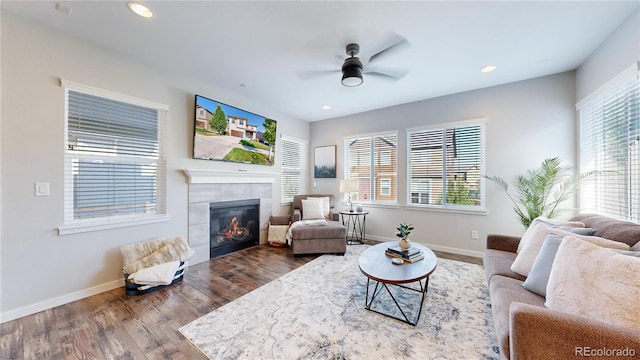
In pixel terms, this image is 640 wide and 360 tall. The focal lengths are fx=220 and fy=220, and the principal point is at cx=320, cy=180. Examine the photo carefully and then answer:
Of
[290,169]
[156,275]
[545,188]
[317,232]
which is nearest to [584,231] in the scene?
[545,188]

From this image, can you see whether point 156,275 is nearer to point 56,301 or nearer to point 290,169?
point 56,301

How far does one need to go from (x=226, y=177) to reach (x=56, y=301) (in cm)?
219

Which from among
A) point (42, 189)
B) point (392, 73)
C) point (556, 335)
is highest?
point (392, 73)

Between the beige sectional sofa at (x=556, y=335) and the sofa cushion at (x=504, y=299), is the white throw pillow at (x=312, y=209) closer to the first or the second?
the sofa cushion at (x=504, y=299)

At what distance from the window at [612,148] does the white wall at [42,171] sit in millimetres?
5194

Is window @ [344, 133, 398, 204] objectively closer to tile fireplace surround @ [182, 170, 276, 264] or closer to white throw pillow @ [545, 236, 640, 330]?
tile fireplace surround @ [182, 170, 276, 264]

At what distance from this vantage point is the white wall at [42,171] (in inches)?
76.7

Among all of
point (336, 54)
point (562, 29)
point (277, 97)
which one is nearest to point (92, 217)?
point (277, 97)

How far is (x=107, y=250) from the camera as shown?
248 centimetres

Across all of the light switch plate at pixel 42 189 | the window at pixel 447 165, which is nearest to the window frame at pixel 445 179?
the window at pixel 447 165

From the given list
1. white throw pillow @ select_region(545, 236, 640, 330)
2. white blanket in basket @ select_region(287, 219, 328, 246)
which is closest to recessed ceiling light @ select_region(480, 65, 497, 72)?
white throw pillow @ select_region(545, 236, 640, 330)

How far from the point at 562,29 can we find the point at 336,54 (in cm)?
220

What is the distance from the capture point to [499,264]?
80.7 inches

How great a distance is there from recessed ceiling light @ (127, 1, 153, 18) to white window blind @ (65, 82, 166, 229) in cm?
112
